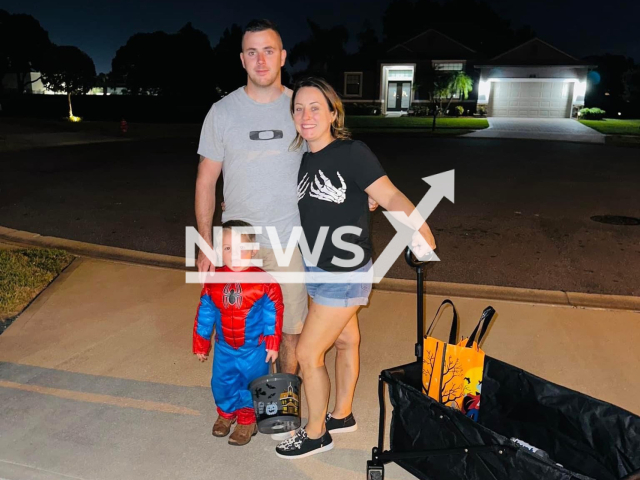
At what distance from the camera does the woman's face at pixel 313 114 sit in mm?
2754

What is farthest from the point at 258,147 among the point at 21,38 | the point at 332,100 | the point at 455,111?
the point at 21,38

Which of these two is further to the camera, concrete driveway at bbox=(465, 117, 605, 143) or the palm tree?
the palm tree

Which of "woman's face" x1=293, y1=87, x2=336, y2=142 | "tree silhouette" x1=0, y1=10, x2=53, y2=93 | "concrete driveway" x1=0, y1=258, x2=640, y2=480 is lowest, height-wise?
"concrete driveway" x1=0, y1=258, x2=640, y2=480

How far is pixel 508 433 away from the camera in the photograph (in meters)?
2.86

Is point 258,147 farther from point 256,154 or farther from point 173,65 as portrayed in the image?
point 173,65

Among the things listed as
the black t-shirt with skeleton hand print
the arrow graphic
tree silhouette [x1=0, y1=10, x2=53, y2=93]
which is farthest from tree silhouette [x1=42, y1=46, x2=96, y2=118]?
the black t-shirt with skeleton hand print

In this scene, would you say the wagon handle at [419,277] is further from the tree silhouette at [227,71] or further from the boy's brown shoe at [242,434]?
the tree silhouette at [227,71]

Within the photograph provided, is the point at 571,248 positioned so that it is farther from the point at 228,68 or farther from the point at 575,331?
the point at 228,68

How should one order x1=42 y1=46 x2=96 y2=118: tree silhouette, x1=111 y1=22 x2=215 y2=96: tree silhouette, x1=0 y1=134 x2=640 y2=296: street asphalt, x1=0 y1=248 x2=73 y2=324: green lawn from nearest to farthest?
x1=0 y1=248 x2=73 y2=324: green lawn, x1=0 y1=134 x2=640 y2=296: street asphalt, x1=42 y1=46 x2=96 y2=118: tree silhouette, x1=111 y1=22 x2=215 y2=96: tree silhouette

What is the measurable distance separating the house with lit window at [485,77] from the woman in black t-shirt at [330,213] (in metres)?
39.5

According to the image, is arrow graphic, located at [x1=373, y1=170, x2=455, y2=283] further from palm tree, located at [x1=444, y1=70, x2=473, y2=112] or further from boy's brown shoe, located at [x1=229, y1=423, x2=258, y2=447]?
palm tree, located at [x1=444, y1=70, x2=473, y2=112]

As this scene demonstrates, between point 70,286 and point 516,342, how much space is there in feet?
13.6

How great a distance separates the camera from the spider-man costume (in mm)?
3102

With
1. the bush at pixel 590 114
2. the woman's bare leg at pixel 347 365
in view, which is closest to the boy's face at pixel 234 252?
A: the woman's bare leg at pixel 347 365
